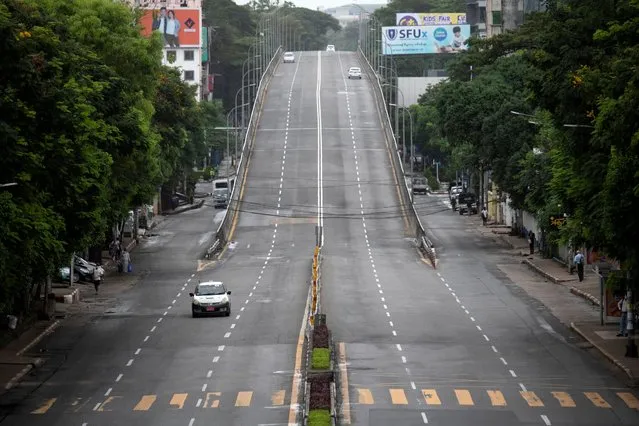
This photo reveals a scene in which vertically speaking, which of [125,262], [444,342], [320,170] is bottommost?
[444,342]

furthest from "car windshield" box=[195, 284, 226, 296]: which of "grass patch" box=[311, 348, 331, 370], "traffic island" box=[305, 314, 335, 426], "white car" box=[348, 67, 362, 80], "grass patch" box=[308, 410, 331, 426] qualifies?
"white car" box=[348, 67, 362, 80]

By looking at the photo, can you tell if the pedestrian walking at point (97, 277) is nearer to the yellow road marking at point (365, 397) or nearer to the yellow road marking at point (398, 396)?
the yellow road marking at point (365, 397)

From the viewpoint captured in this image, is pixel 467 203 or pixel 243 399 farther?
pixel 467 203

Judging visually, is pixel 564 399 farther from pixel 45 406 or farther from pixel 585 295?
pixel 585 295

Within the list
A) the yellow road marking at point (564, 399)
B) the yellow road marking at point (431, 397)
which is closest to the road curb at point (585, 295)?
the yellow road marking at point (564, 399)

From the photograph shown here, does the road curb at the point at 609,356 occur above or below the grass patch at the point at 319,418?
below

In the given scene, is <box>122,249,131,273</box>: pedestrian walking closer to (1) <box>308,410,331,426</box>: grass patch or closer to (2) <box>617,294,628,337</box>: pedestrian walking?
(2) <box>617,294,628,337</box>: pedestrian walking

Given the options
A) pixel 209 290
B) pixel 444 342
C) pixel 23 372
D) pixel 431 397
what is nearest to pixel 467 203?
pixel 209 290
